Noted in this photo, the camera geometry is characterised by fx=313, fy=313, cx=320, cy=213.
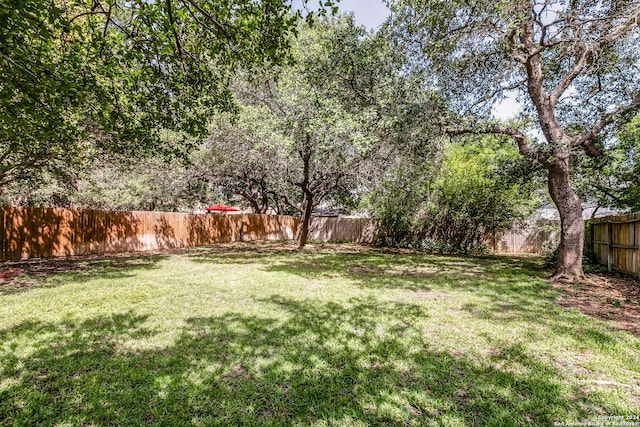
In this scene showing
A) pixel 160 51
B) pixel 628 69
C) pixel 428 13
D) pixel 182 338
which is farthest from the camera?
pixel 628 69

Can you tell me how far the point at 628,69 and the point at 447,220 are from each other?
819 cm

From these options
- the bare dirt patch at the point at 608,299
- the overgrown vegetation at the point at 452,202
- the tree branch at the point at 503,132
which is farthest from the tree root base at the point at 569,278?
the overgrown vegetation at the point at 452,202

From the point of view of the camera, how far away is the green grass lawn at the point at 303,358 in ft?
7.70

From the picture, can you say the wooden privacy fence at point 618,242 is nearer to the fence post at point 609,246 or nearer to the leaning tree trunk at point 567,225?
the fence post at point 609,246

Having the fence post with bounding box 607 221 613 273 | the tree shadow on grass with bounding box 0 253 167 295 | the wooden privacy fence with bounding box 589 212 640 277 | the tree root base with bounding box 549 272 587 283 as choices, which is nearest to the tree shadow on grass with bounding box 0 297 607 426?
the tree shadow on grass with bounding box 0 253 167 295

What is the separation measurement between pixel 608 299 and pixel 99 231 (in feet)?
46.6

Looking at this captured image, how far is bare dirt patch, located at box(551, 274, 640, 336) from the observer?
464 cm

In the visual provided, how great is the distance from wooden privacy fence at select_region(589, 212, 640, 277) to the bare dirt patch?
0.49 metres

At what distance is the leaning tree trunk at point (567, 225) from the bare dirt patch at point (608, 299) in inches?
17.6

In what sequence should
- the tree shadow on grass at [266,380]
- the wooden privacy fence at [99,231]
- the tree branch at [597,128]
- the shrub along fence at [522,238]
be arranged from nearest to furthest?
the tree shadow on grass at [266,380], the tree branch at [597,128], the wooden privacy fence at [99,231], the shrub along fence at [522,238]

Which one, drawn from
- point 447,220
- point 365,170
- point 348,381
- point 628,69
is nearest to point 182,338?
point 348,381

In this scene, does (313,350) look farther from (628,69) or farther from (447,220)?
(447,220)

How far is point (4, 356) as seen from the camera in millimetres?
3078

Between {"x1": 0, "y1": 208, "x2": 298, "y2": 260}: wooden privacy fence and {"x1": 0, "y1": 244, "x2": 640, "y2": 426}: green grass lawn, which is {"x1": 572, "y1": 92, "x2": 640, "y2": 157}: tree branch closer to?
{"x1": 0, "y1": 244, "x2": 640, "y2": 426}: green grass lawn
